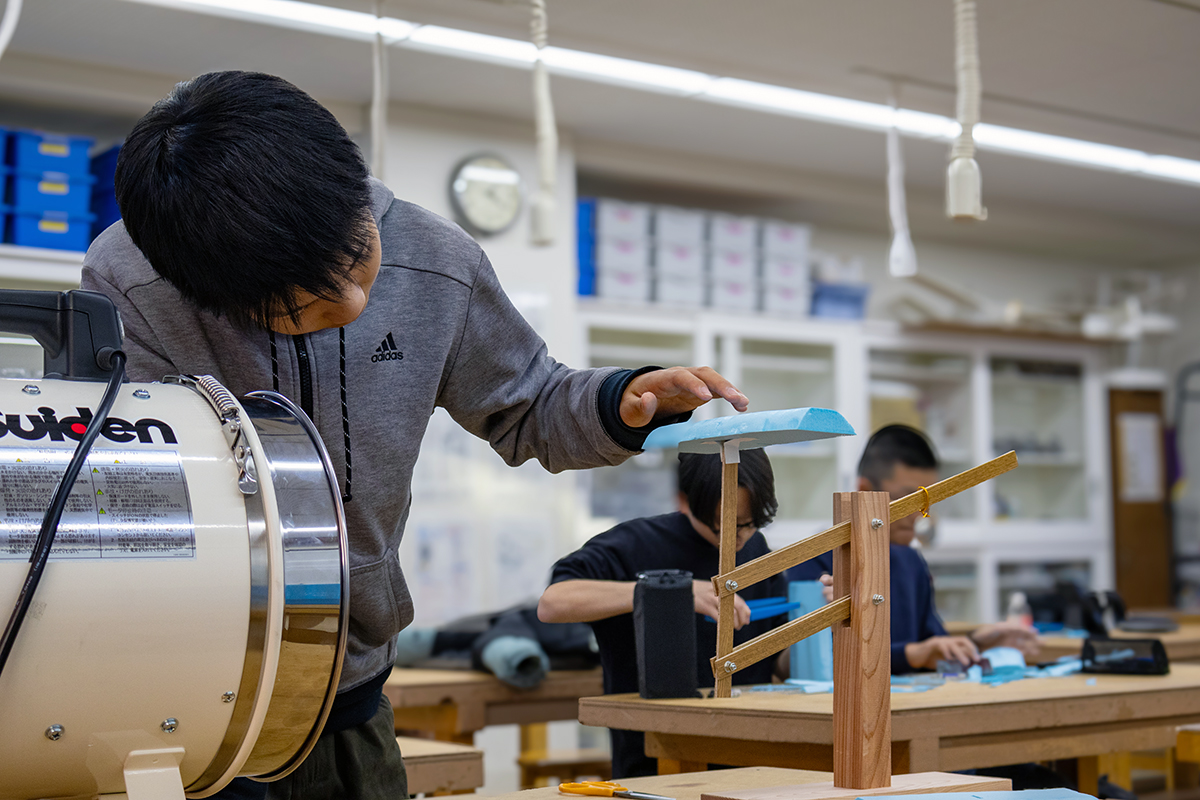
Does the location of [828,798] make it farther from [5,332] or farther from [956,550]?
[956,550]

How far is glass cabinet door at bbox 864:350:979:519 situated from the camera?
5203mm

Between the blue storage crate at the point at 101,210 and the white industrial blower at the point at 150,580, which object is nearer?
the white industrial blower at the point at 150,580

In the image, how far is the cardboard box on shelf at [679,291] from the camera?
4523mm

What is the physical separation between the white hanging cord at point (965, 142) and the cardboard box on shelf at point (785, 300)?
7.57 ft

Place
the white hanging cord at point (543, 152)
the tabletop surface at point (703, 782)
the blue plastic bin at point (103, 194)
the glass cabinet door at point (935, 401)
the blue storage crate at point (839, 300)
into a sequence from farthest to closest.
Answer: the glass cabinet door at point (935, 401)
the blue storage crate at point (839, 300)
the blue plastic bin at point (103, 194)
the white hanging cord at point (543, 152)
the tabletop surface at point (703, 782)

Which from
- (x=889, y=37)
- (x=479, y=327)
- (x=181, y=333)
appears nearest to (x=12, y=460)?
(x=181, y=333)

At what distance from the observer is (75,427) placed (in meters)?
0.78

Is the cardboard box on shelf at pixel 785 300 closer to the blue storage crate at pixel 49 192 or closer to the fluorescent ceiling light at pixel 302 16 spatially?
the fluorescent ceiling light at pixel 302 16

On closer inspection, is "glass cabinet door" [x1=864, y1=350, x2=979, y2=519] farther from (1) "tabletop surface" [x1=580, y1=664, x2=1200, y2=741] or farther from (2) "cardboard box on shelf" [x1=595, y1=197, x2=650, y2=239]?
(1) "tabletop surface" [x1=580, y1=664, x2=1200, y2=741]

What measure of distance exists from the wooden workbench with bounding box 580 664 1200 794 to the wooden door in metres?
4.18

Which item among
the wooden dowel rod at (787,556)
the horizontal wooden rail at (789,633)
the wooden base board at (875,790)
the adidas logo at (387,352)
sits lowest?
the wooden base board at (875,790)

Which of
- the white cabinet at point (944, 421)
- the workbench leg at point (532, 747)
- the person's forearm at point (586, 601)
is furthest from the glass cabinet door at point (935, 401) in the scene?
the person's forearm at point (586, 601)

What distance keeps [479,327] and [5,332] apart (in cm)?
49

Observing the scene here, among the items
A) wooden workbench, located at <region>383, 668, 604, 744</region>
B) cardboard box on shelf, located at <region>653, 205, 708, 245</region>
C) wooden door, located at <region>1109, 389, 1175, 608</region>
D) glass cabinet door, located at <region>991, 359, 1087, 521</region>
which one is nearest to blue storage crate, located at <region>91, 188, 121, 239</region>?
wooden workbench, located at <region>383, 668, 604, 744</region>
